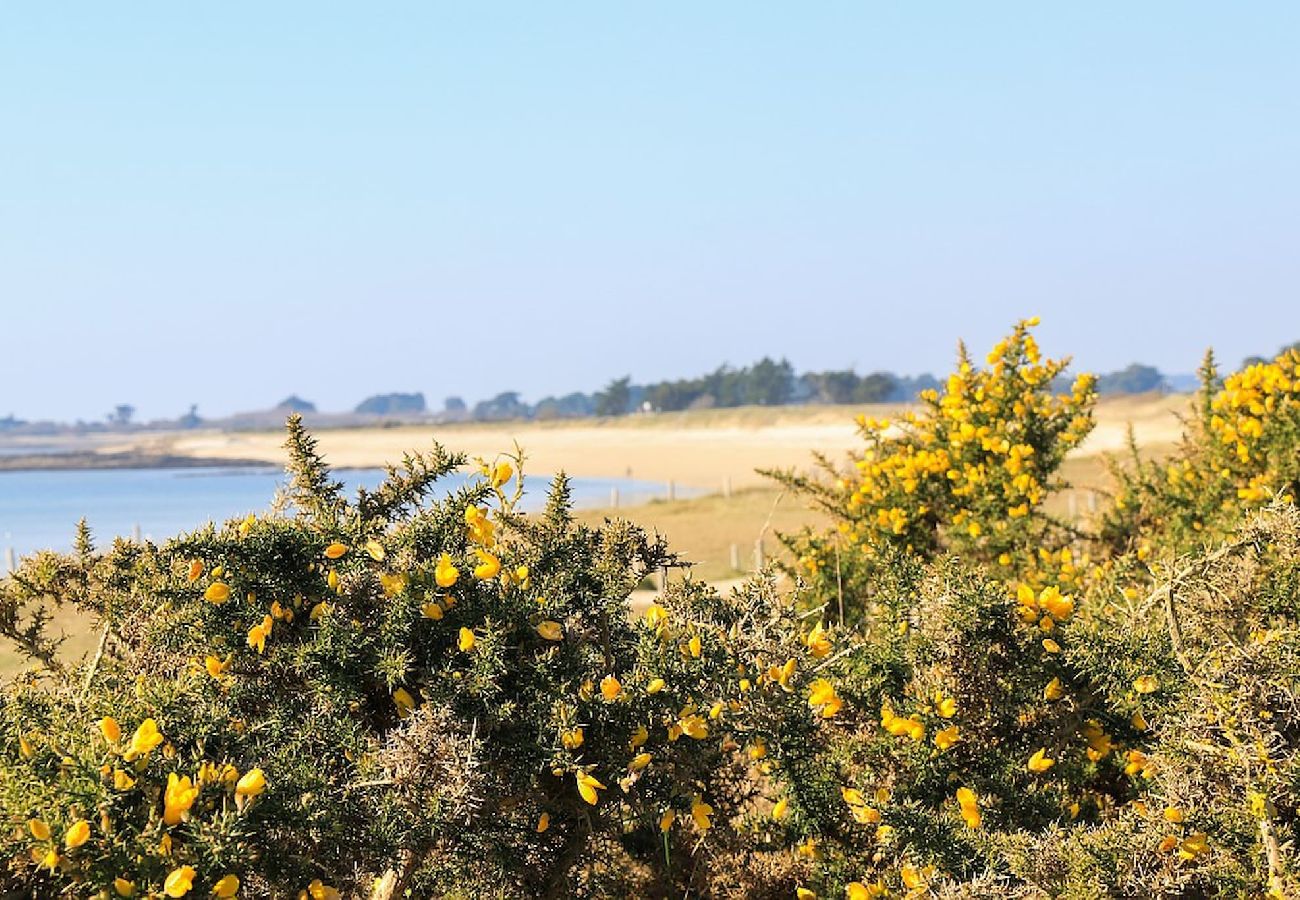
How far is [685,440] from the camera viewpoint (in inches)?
2928

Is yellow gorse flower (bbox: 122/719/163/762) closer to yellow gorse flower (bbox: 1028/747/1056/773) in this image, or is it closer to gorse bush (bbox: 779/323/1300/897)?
gorse bush (bbox: 779/323/1300/897)

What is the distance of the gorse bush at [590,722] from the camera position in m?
2.65

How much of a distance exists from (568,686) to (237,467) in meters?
86.8

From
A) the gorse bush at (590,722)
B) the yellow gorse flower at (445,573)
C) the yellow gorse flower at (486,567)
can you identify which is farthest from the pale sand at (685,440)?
the yellow gorse flower at (445,573)

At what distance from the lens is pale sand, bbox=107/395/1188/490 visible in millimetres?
54375

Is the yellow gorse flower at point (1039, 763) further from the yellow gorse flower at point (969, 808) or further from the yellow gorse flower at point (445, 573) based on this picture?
the yellow gorse flower at point (445, 573)

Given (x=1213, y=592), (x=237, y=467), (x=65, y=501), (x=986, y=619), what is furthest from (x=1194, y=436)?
(x=237, y=467)

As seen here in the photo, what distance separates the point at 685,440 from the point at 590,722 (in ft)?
234

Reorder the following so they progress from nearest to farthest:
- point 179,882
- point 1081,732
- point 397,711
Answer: point 179,882 → point 397,711 → point 1081,732

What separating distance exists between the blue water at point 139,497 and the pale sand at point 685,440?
386 centimetres

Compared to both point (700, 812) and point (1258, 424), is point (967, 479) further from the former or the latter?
point (700, 812)

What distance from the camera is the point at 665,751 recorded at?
3.19 meters

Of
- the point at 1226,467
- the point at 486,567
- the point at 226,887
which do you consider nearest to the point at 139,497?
the point at 1226,467

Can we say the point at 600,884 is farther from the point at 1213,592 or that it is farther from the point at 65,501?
the point at 65,501
